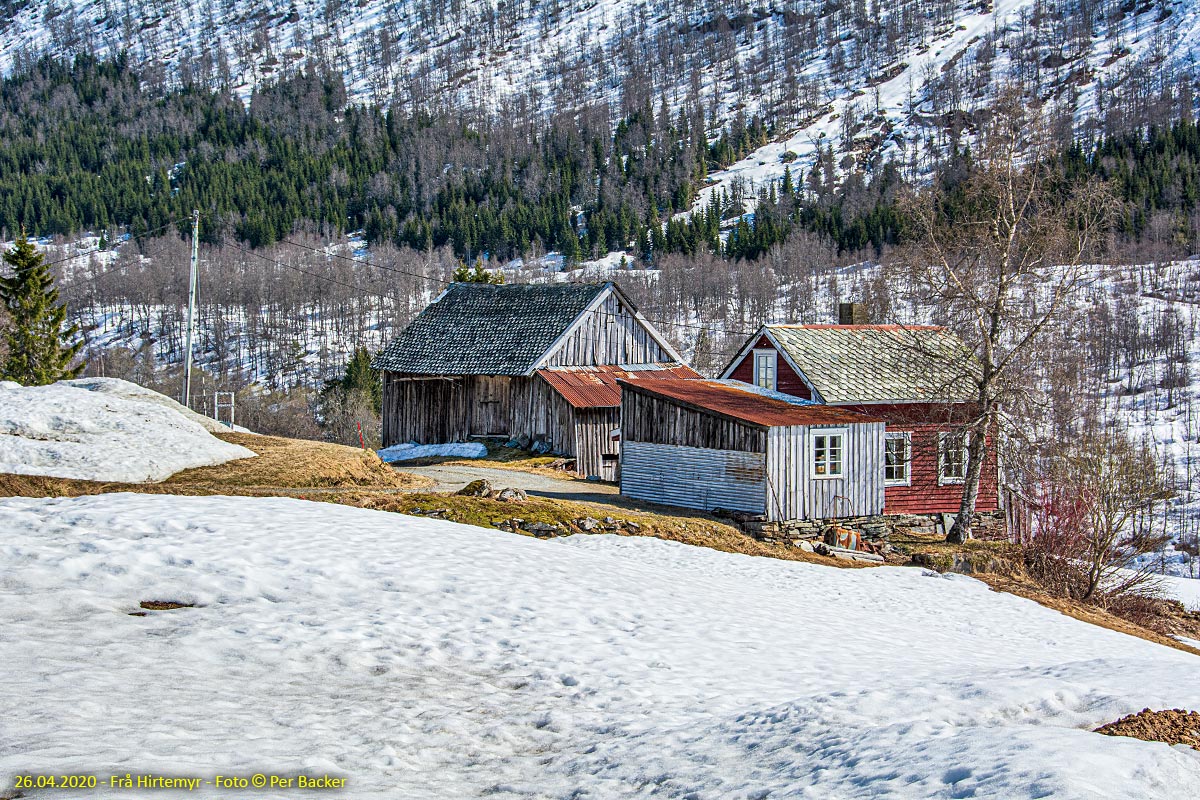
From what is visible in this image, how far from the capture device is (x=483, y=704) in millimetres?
9656

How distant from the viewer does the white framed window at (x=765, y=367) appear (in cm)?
3434

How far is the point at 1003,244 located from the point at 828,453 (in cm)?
731

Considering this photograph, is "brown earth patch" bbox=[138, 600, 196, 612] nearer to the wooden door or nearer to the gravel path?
the gravel path

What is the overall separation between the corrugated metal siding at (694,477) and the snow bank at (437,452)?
35.3 ft

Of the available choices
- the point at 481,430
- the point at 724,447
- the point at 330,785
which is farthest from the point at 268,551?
the point at 481,430

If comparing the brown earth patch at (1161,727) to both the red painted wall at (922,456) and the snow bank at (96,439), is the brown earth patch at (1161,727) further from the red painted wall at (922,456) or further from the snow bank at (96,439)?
the red painted wall at (922,456)

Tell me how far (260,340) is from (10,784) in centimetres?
15472

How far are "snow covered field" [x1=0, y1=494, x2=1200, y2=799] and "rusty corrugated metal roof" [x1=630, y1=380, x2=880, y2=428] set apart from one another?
12.1m

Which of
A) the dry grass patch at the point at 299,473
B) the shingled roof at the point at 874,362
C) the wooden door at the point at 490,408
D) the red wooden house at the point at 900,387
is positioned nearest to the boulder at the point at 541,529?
the dry grass patch at the point at 299,473

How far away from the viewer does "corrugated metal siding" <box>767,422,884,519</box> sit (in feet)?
91.5

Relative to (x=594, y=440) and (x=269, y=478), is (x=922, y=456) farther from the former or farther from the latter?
(x=269, y=478)

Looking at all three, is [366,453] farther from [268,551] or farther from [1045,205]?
[1045,205]

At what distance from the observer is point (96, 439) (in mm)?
23969

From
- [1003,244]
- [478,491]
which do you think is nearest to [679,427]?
[478,491]
